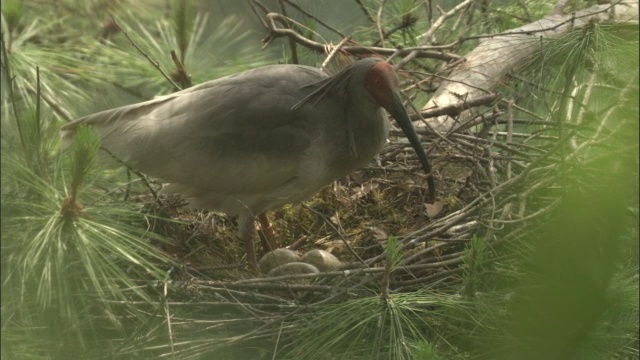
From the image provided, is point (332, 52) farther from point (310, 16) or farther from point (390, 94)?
point (390, 94)

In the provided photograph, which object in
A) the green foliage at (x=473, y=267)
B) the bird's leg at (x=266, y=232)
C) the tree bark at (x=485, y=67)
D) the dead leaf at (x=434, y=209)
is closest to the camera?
the green foliage at (x=473, y=267)

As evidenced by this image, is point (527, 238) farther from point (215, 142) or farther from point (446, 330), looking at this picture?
point (215, 142)

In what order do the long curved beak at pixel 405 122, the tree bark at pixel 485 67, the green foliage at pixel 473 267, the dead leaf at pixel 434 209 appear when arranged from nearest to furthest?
the green foliage at pixel 473 267 < the long curved beak at pixel 405 122 < the dead leaf at pixel 434 209 < the tree bark at pixel 485 67

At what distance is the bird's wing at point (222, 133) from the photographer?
3430 mm

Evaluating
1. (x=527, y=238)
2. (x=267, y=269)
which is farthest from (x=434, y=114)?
(x=527, y=238)

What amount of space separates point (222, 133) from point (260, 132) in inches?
5.7

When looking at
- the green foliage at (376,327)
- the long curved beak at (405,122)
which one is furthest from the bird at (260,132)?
the green foliage at (376,327)

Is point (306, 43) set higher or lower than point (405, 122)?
higher

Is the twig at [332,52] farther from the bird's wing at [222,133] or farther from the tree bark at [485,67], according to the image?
the tree bark at [485,67]

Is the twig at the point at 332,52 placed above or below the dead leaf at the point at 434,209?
above

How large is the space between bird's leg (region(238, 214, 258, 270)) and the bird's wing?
138mm

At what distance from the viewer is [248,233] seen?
3.65m

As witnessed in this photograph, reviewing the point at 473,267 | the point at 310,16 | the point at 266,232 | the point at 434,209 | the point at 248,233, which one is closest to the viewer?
the point at 473,267

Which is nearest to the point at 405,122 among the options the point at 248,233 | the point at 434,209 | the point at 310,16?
the point at 434,209
